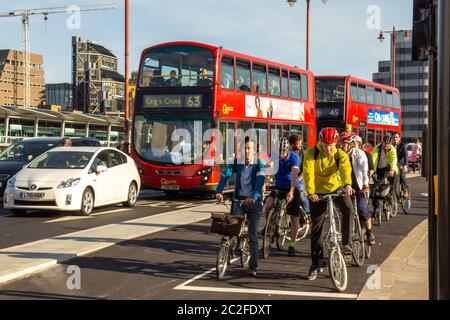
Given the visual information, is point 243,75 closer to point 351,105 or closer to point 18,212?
point 18,212

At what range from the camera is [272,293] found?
23.0ft

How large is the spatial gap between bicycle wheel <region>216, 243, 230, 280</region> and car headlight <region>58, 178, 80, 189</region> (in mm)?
6641

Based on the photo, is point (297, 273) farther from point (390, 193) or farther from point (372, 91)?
point (372, 91)

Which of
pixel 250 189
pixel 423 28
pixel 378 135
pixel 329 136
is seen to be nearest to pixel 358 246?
pixel 250 189

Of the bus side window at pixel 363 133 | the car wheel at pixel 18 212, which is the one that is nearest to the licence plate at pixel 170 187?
the car wheel at pixel 18 212

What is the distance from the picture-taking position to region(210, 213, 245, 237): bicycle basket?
306 inches

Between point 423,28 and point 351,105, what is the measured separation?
23155 mm

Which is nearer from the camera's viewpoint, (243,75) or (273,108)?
(243,75)

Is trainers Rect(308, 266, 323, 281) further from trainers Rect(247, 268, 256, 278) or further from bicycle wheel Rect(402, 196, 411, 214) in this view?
bicycle wheel Rect(402, 196, 411, 214)

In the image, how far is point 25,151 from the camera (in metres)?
18.4

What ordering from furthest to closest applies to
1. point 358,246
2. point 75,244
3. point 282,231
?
point 282,231 < point 75,244 < point 358,246

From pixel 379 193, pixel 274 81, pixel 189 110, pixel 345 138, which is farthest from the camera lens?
pixel 274 81

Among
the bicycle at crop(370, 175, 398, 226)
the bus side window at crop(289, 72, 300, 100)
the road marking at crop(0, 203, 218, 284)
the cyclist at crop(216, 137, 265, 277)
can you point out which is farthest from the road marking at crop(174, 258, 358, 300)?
the bus side window at crop(289, 72, 300, 100)
